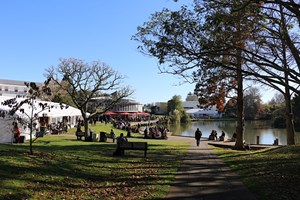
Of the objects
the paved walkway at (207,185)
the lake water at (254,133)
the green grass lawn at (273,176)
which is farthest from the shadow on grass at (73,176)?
the lake water at (254,133)

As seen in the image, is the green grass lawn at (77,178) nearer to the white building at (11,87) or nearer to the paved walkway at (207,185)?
the paved walkway at (207,185)

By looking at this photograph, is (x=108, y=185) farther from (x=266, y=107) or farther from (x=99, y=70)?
(x=266, y=107)

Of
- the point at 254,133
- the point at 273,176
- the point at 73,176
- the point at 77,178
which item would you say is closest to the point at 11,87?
the point at 254,133

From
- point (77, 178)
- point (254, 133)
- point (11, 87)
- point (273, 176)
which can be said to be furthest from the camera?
point (11, 87)

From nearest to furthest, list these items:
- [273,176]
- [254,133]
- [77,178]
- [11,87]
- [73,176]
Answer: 1. [77,178]
2. [73,176]
3. [273,176]
4. [254,133]
5. [11,87]

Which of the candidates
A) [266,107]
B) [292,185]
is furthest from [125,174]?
[266,107]

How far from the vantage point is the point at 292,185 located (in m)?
10.3

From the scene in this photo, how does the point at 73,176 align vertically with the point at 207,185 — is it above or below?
above

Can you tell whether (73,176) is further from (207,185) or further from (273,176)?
(273,176)

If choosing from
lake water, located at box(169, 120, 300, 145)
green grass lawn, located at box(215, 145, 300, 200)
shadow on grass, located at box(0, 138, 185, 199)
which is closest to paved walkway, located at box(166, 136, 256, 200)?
green grass lawn, located at box(215, 145, 300, 200)

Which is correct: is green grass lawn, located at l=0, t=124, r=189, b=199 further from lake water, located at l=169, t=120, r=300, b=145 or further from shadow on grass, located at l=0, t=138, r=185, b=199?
lake water, located at l=169, t=120, r=300, b=145

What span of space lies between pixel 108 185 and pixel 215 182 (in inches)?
131

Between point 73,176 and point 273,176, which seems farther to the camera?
point 273,176

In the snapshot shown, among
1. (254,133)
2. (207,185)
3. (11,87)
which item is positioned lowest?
(207,185)
